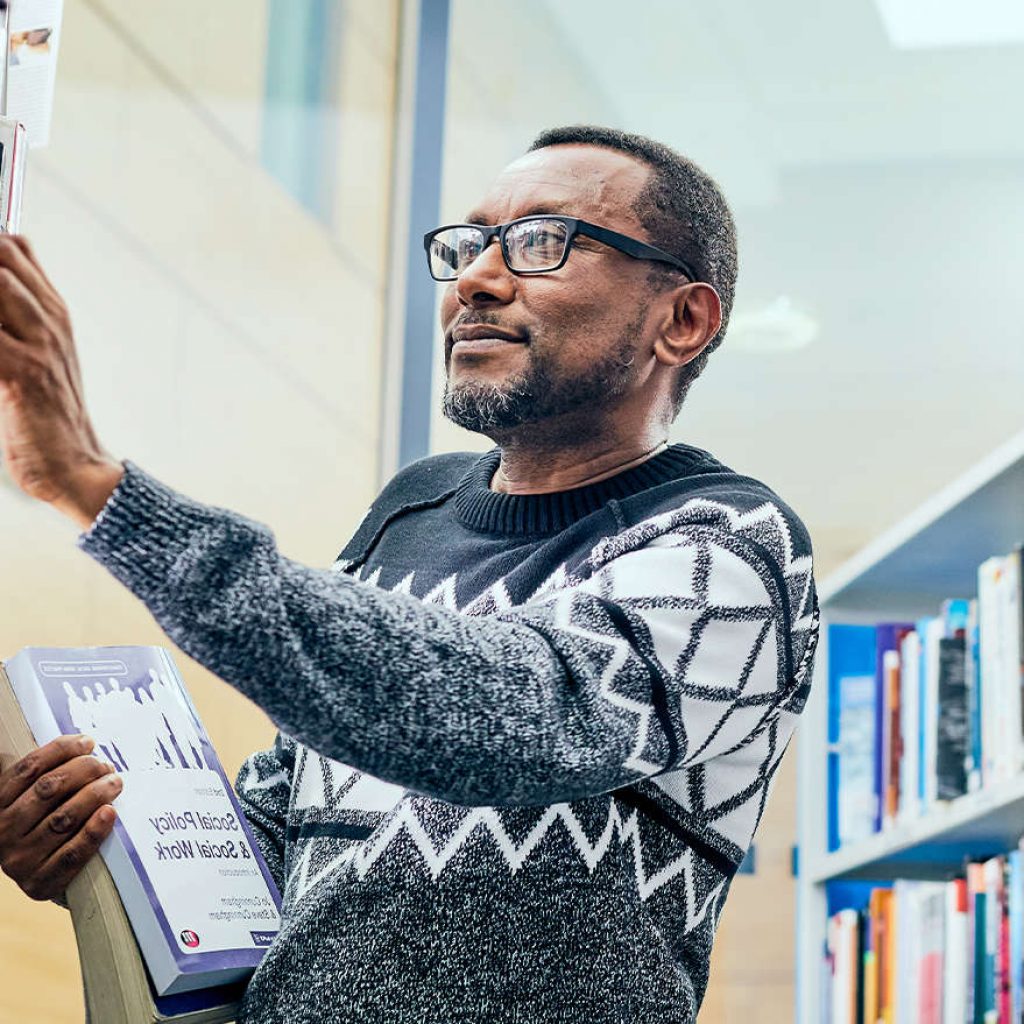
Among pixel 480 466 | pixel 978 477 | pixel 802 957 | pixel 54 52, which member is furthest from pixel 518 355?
pixel 802 957

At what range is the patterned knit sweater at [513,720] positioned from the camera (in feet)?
2.70

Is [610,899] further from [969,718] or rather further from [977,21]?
[977,21]

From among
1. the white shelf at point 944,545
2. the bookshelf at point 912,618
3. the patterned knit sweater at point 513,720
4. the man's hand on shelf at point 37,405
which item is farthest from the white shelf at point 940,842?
the man's hand on shelf at point 37,405

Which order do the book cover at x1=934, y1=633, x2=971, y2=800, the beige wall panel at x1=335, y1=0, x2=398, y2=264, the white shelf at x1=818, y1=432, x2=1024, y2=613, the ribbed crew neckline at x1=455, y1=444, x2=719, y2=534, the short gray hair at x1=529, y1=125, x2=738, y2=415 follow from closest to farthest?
1. the ribbed crew neckline at x1=455, y1=444, x2=719, y2=534
2. the short gray hair at x1=529, y1=125, x2=738, y2=415
3. the white shelf at x1=818, y1=432, x2=1024, y2=613
4. the book cover at x1=934, y1=633, x2=971, y2=800
5. the beige wall panel at x1=335, y1=0, x2=398, y2=264

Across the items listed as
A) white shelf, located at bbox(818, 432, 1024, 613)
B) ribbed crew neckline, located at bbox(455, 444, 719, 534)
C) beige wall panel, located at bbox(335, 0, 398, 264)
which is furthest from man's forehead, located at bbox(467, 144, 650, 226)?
beige wall panel, located at bbox(335, 0, 398, 264)

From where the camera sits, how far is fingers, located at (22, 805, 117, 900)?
→ 104 cm

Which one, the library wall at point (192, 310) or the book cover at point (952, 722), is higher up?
the library wall at point (192, 310)

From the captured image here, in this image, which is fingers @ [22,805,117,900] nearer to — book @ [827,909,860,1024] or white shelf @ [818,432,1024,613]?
white shelf @ [818,432,1024,613]

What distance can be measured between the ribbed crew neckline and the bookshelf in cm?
81

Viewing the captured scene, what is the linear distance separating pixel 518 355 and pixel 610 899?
1.38 ft

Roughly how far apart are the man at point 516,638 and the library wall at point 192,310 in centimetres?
81

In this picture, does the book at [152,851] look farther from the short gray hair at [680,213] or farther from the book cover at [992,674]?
the book cover at [992,674]

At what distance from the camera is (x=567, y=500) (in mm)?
1213

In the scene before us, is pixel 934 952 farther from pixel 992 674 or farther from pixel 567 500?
pixel 567 500
